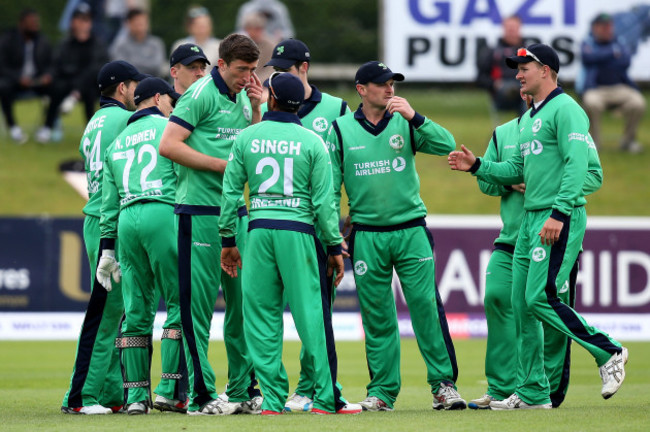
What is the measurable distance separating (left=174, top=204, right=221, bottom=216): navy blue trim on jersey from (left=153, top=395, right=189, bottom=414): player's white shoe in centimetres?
154

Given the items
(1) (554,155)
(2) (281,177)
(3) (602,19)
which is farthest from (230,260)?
(3) (602,19)

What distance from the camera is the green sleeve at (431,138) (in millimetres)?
9250

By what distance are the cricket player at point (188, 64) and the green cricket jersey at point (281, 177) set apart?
1296 millimetres

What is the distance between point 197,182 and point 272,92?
3.21 ft

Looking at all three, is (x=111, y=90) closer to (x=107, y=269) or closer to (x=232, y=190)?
(x=107, y=269)

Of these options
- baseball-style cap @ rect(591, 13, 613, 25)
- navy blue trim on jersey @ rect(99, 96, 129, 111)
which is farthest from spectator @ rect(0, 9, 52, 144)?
navy blue trim on jersey @ rect(99, 96, 129, 111)

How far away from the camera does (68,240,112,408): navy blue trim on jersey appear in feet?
29.7

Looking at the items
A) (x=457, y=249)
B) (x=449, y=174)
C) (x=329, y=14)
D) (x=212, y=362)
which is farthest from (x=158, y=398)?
(x=329, y=14)

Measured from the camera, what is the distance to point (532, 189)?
9.02 metres

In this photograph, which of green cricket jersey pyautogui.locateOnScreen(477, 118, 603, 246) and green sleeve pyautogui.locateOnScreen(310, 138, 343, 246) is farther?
green cricket jersey pyautogui.locateOnScreen(477, 118, 603, 246)

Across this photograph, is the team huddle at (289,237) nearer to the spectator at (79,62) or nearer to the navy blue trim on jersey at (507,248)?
the navy blue trim on jersey at (507,248)

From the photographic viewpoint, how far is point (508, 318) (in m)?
9.66

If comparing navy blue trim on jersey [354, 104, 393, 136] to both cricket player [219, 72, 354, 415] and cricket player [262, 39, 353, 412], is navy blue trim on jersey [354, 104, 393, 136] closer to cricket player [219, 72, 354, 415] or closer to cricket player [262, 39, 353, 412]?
cricket player [262, 39, 353, 412]

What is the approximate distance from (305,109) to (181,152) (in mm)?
1517
